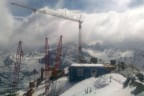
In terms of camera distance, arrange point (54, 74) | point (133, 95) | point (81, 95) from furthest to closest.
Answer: point (54, 74) < point (81, 95) < point (133, 95)

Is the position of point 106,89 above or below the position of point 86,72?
below

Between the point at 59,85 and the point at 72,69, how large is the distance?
8429mm

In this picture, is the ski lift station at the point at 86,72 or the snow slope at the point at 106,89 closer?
the snow slope at the point at 106,89

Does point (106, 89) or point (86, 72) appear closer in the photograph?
point (106, 89)

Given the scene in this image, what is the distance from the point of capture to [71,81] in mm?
119875

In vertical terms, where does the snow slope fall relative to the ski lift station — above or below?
below

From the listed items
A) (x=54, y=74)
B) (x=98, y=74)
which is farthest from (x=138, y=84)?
(x=54, y=74)

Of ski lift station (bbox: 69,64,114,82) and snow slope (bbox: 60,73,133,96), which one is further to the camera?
ski lift station (bbox: 69,64,114,82)

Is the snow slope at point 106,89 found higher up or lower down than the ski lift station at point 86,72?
lower down

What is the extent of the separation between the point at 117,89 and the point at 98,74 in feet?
123

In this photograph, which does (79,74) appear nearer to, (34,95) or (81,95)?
(34,95)

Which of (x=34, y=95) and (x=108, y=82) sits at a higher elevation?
(x=108, y=82)

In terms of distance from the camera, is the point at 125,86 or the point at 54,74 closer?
the point at 125,86

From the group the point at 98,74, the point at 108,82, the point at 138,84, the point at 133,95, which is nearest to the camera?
the point at 133,95
